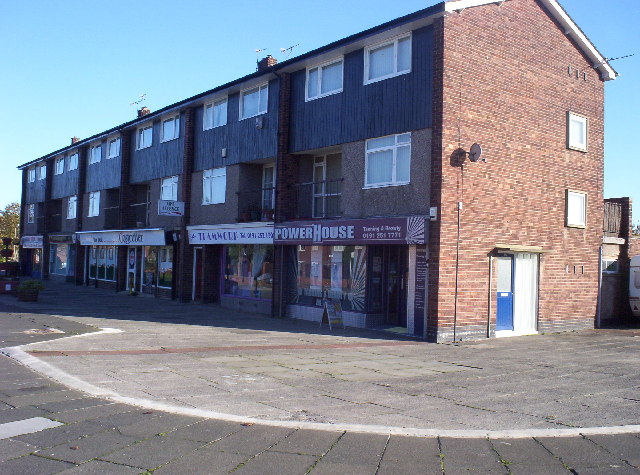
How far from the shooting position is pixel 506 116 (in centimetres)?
1691

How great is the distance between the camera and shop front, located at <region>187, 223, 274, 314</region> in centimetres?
2134

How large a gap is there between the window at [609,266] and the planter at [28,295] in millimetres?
19840

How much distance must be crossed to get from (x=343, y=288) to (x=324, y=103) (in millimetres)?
5498

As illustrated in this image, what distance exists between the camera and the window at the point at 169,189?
26.5 meters

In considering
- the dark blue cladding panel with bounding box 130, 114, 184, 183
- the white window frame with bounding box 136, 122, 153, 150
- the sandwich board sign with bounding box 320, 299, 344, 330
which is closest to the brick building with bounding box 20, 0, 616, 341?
the sandwich board sign with bounding box 320, 299, 344, 330

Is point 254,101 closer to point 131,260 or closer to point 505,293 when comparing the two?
point 505,293

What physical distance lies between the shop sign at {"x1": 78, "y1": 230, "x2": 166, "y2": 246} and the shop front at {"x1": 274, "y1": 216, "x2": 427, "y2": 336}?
8976 millimetres

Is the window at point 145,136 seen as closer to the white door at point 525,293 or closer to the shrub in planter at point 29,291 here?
the shrub in planter at point 29,291

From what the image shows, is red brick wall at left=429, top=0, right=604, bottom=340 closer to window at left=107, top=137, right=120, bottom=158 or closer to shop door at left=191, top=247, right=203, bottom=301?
shop door at left=191, top=247, right=203, bottom=301

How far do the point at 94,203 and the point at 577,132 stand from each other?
Result: 25208mm

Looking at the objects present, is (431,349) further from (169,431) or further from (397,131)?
(169,431)

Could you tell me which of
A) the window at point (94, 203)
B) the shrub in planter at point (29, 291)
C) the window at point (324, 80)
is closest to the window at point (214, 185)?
the window at point (324, 80)

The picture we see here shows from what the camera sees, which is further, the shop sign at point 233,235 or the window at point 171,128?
the window at point 171,128

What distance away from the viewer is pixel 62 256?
39094 millimetres
